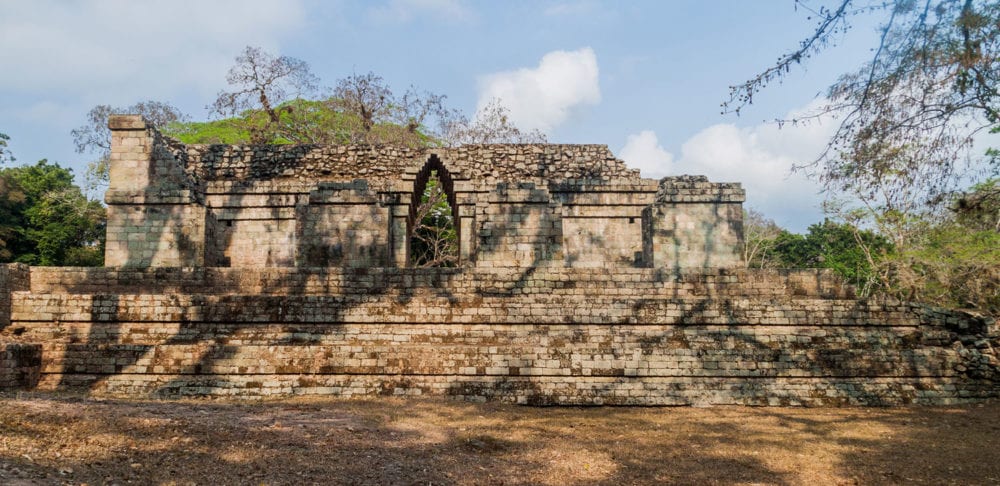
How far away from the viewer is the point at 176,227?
13.7 meters

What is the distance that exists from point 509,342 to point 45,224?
86.5ft

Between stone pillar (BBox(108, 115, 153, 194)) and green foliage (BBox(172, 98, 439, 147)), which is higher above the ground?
green foliage (BBox(172, 98, 439, 147))

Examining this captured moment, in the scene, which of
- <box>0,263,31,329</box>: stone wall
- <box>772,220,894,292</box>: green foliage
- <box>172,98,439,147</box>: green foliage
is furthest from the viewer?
<box>772,220,894,292</box>: green foliage

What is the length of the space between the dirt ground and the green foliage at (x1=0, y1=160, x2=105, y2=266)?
23.1 meters

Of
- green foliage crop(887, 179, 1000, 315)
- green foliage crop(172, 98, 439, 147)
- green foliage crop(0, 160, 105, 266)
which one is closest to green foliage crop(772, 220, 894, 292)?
green foliage crop(887, 179, 1000, 315)

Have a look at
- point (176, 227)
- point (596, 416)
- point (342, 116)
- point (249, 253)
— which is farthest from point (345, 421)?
point (342, 116)

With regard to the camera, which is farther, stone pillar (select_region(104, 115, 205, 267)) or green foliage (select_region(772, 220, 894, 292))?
green foliage (select_region(772, 220, 894, 292))

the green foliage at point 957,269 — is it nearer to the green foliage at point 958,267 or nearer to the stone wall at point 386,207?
the green foliage at point 958,267

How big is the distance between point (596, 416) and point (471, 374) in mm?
2037

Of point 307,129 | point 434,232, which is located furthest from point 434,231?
point 307,129

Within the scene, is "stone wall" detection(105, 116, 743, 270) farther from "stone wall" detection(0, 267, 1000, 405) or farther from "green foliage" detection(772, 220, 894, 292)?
"green foliage" detection(772, 220, 894, 292)

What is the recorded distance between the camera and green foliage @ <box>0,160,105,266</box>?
83.2ft

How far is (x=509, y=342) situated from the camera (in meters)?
9.48

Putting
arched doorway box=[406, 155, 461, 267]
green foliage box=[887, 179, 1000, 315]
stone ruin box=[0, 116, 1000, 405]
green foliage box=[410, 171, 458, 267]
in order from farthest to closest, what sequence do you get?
green foliage box=[410, 171, 458, 267]
arched doorway box=[406, 155, 461, 267]
green foliage box=[887, 179, 1000, 315]
stone ruin box=[0, 116, 1000, 405]
